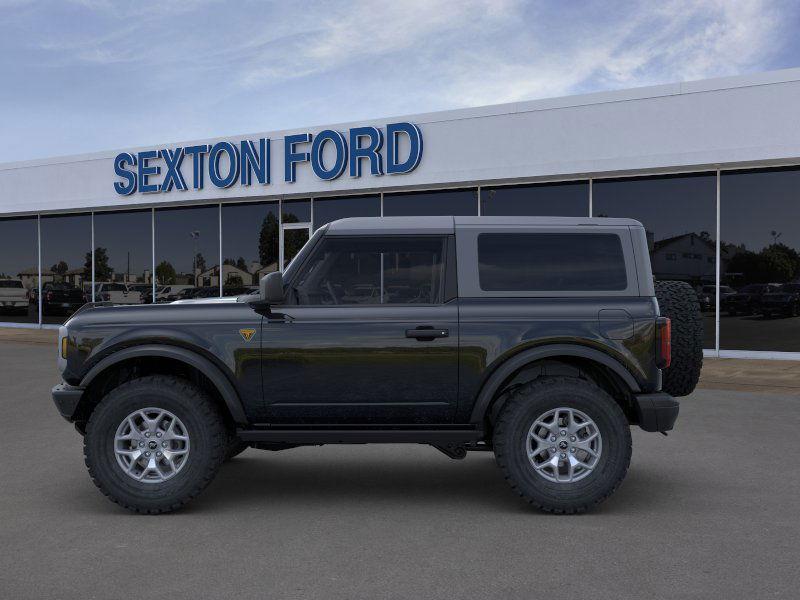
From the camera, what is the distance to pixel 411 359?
208 inches

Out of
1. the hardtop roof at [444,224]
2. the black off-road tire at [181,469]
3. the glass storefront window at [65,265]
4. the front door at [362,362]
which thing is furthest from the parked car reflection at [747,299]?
the glass storefront window at [65,265]

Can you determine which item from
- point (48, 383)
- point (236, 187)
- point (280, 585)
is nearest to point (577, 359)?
point (280, 585)

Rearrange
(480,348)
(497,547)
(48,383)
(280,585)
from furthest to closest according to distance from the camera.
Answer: (48,383) < (480,348) < (497,547) < (280,585)

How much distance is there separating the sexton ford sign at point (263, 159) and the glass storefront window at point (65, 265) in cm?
283

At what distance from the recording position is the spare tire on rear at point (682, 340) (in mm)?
5613

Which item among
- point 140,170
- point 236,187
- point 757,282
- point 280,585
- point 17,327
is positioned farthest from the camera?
point 17,327

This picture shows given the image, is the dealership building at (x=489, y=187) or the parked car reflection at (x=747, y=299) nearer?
the dealership building at (x=489, y=187)

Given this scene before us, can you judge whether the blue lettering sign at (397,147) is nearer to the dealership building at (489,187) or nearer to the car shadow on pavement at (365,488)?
the dealership building at (489,187)

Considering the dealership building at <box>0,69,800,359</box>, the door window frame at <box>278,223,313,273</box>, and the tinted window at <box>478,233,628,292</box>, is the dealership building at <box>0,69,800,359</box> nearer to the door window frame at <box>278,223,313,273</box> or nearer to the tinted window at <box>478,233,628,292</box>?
the door window frame at <box>278,223,313,273</box>

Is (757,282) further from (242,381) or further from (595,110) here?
(242,381)

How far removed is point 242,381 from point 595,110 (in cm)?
1184

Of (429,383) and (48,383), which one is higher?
(429,383)

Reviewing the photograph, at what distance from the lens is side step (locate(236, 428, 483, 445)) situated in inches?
209

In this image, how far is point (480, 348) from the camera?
529 cm
